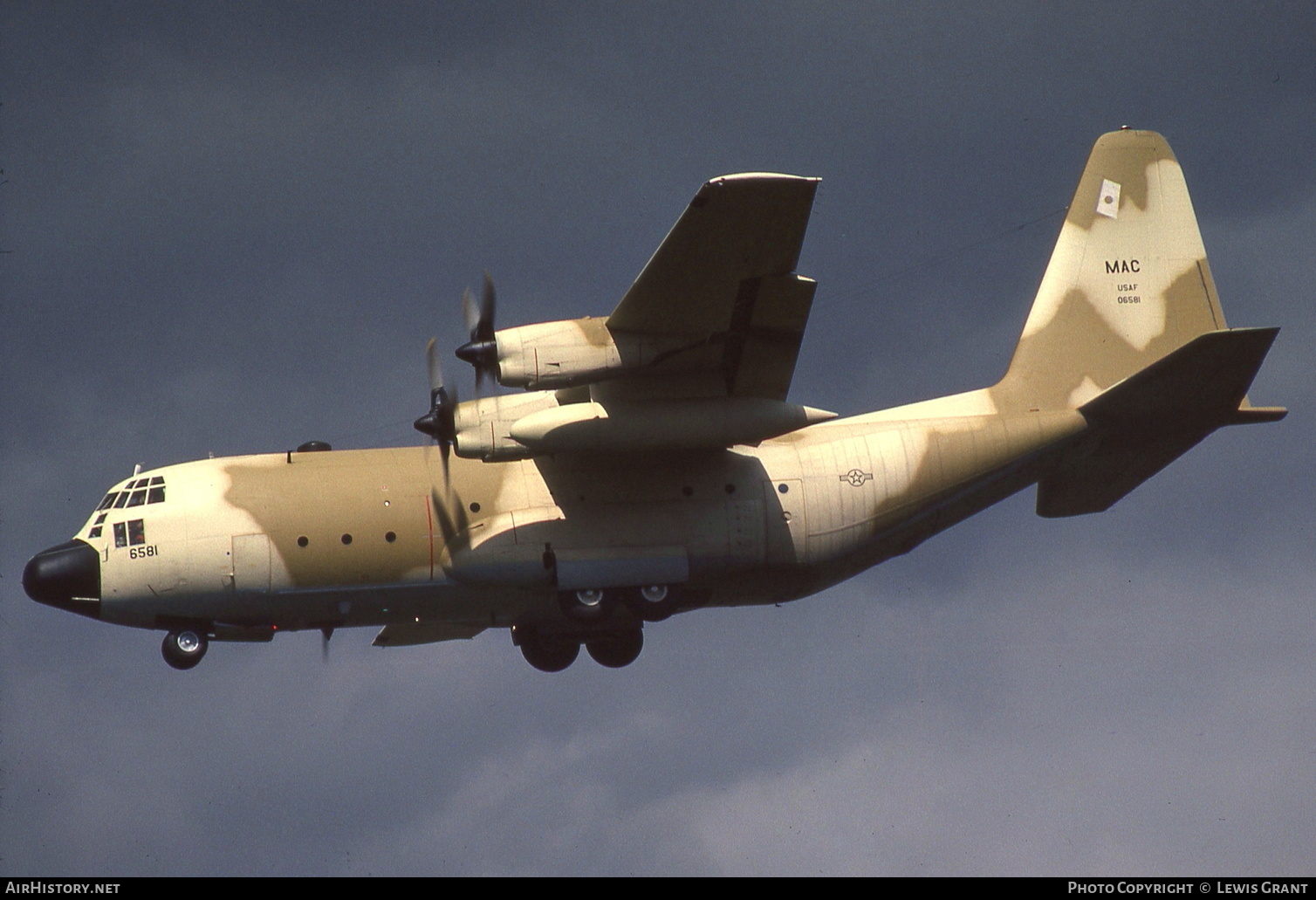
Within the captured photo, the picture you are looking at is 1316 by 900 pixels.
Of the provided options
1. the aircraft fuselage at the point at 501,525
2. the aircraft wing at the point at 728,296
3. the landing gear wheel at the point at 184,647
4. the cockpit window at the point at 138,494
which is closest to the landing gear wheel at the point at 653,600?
the aircraft fuselage at the point at 501,525

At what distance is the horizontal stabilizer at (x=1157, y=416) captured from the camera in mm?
23812

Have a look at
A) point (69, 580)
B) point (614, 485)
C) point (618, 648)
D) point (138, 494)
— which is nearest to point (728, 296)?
point (614, 485)

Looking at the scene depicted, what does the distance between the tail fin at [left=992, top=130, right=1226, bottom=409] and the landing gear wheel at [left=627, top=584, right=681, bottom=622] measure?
6.28m

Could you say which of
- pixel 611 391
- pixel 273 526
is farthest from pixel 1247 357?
→ pixel 273 526

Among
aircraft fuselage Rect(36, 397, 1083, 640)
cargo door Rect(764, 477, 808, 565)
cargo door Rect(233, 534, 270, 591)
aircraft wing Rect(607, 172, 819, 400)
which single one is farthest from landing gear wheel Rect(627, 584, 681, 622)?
cargo door Rect(233, 534, 270, 591)

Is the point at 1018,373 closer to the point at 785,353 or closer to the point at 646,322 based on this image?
the point at 785,353

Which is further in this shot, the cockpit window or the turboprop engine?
the cockpit window

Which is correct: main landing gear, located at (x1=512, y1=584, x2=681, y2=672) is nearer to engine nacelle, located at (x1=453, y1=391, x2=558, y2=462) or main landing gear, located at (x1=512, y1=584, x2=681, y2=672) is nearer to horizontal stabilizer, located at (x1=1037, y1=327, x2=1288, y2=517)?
engine nacelle, located at (x1=453, y1=391, x2=558, y2=462)

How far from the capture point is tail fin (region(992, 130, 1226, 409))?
26.4 m

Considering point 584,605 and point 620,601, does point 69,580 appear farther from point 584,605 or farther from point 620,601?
point 620,601

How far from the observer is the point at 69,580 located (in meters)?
23.5

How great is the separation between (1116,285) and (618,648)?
10.1 m

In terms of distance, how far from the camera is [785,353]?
74.0 feet

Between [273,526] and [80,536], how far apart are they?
297 cm
